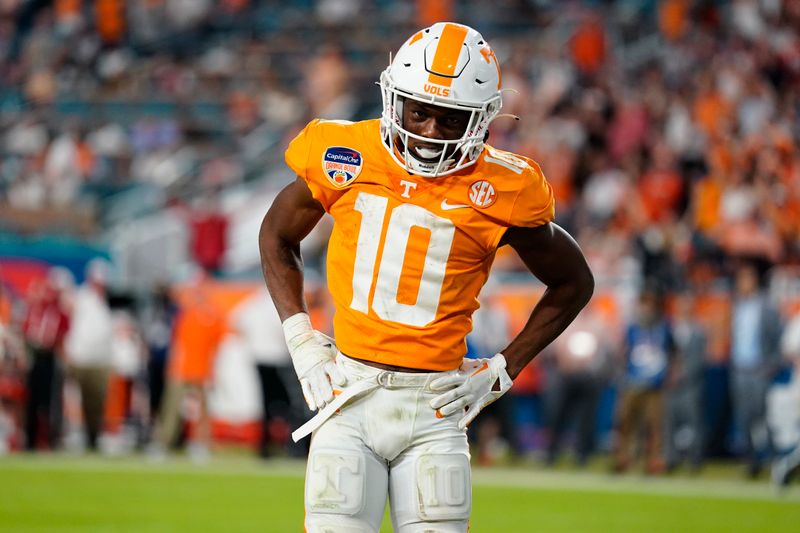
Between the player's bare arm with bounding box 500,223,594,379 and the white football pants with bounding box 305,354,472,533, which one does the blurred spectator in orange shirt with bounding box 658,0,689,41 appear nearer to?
the player's bare arm with bounding box 500,223,594,379

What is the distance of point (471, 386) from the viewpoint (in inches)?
175

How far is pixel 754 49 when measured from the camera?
1661 cm

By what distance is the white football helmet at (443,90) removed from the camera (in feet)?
14.2

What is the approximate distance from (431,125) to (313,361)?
0.85 metres

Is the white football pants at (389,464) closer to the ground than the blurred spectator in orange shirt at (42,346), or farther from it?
Answer: closer to the ground

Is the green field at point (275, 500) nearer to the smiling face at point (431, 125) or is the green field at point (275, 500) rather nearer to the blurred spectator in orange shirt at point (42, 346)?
the blurred spectator in orange shirt at point (42, 346)

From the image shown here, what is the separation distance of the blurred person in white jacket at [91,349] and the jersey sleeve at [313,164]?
10.4m

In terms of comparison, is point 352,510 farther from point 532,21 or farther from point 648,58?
point 532,21

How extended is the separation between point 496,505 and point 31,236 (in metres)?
8.54

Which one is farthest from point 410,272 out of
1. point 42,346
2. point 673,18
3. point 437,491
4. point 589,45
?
point 673,18

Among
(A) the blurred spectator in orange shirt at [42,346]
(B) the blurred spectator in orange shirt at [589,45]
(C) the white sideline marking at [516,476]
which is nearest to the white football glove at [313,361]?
(C) the white sideline marking at [516,476]

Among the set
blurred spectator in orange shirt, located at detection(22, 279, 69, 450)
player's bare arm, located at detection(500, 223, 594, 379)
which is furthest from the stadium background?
player's bare arm, located at detection(500, 223, 594, 379)

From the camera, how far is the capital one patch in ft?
14.5

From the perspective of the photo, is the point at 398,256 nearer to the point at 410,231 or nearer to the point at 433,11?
the point at 410,231
